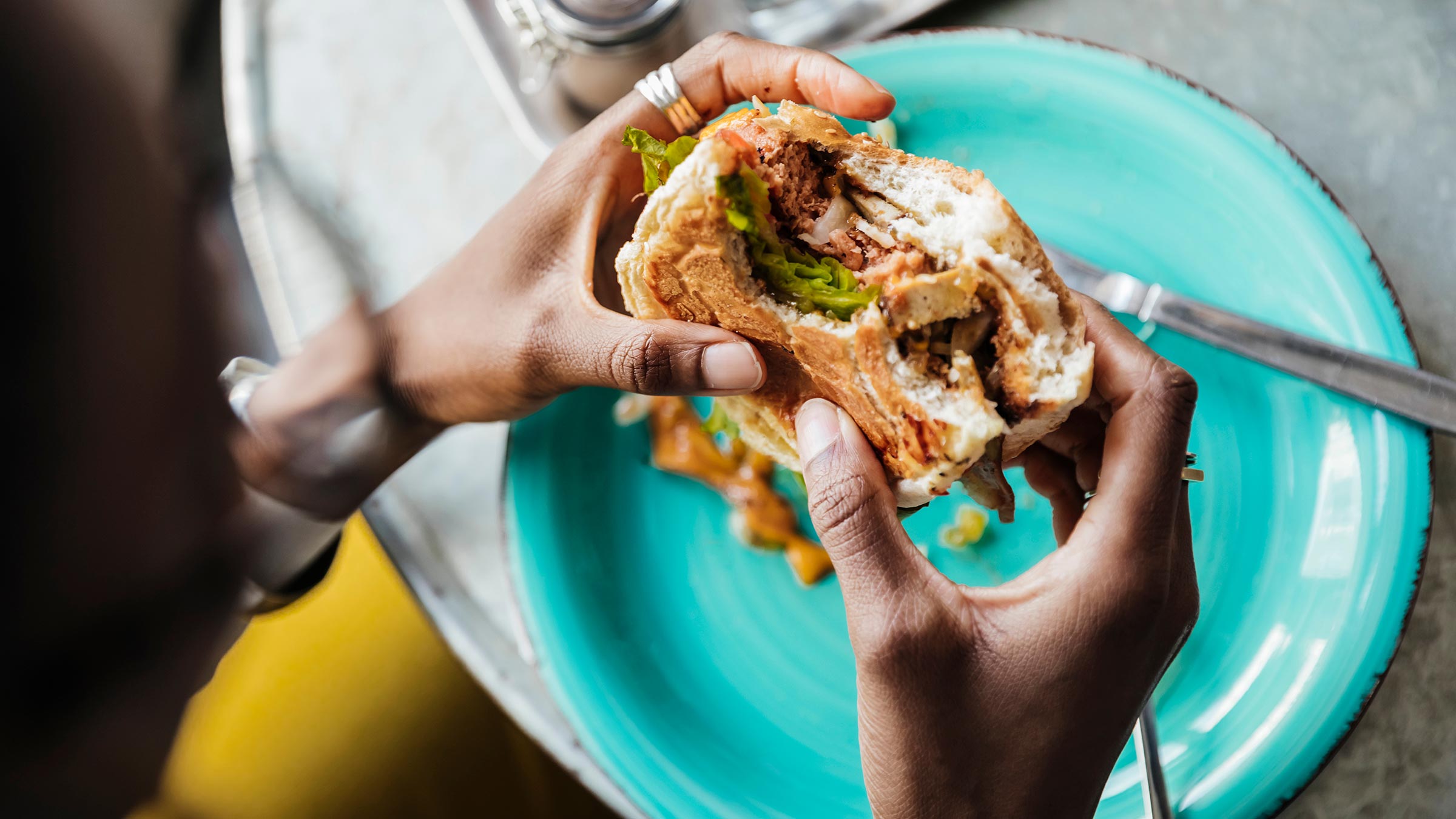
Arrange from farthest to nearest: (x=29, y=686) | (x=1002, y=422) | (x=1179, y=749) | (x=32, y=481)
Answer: (x=1179, y=749) < (x=1002, y=422) < (x=29, y=686) < (x=32, y=481)

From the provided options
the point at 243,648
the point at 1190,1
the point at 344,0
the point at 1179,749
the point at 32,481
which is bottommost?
the point at 1179,749

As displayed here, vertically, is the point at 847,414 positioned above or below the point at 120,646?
below

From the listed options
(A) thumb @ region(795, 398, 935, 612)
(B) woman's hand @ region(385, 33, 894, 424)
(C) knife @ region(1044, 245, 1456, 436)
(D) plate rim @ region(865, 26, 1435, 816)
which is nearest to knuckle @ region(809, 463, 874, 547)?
(A) thumb @ region(795, 398, 935, 612)

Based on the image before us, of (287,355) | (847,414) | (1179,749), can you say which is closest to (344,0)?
(287,355)

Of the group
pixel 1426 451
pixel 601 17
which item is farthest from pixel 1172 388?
pixel 601 17

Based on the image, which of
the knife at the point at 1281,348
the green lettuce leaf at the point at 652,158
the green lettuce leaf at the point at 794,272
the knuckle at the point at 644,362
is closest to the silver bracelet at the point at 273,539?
the knuckle at the point at 644,362

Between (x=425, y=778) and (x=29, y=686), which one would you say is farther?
(x=425, y=778)

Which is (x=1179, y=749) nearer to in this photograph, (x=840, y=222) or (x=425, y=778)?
(x=840, y=222)
